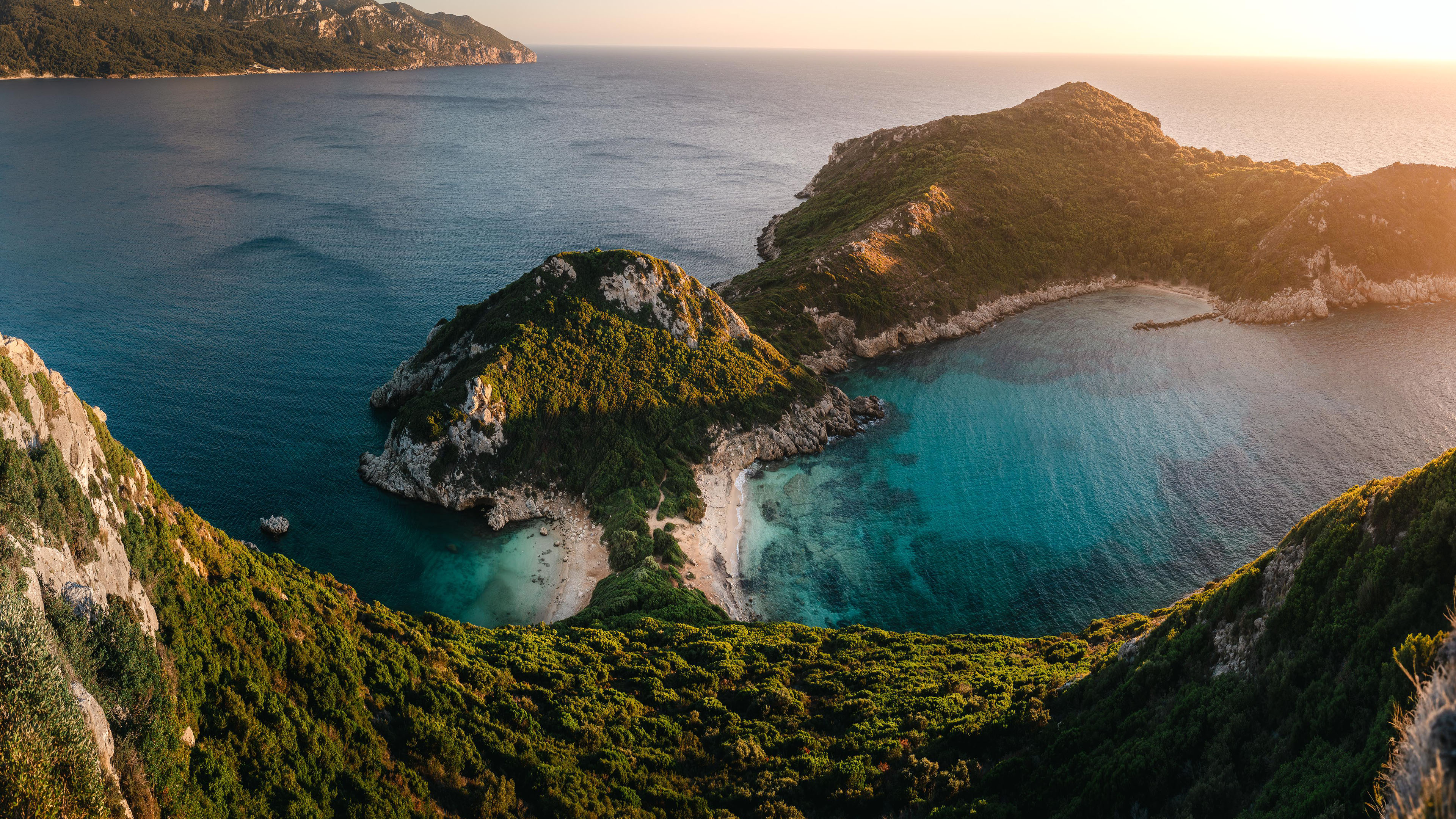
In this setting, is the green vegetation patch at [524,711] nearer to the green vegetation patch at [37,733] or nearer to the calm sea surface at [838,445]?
the green vegetation patch at [37,733]

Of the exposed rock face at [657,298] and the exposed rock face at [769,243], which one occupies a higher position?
the exposed rock face at [769,243]

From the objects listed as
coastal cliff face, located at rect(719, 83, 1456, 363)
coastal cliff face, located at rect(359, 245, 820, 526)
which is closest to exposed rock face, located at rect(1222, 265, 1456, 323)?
coastal cliff face, located at rect(719, 83, 1456, 363)

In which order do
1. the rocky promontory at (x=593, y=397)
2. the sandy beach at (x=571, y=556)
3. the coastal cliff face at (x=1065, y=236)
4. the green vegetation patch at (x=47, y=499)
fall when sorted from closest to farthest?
1. the green vegetation patch at (x=47, y=499)
2. the sandy beach at (x=571, y=556)
3. the rocky promontory at (x=593, y=397)
4. the coastal cliff face at (x=1065, y=236)

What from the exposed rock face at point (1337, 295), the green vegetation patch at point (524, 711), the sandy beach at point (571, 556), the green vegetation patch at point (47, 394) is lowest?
the sandy beach at point (571, 556)

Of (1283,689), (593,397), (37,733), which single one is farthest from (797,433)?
(37,733)

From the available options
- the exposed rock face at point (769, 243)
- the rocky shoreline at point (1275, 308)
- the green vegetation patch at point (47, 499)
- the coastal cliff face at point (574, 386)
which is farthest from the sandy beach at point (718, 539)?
the exposed rock face at point (769, 243)

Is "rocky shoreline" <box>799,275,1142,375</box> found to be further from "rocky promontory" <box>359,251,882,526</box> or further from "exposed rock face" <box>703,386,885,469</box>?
"rocky promontory" <box>359,251,882,526</box>

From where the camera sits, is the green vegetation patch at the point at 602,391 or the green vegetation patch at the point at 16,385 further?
the green vegetation patch at the point at 602,391
